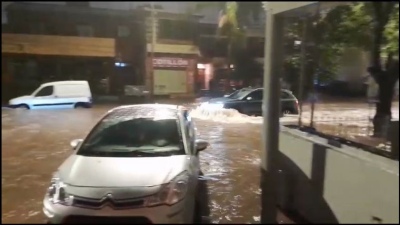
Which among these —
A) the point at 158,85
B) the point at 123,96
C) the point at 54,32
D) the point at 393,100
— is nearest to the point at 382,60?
the point at 393,100

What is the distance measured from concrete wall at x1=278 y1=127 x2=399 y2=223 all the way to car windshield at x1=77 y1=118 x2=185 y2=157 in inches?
38.5

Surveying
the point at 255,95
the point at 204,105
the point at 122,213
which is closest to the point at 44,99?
the point at 122,213

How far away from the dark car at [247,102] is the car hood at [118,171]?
22.8 inches

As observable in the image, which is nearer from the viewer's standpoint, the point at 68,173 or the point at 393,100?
the point at 393,100

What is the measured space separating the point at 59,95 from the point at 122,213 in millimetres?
1046

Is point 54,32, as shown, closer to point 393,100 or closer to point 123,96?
point 123,96

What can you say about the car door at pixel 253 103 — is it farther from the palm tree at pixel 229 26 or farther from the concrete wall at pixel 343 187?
the concrete wall at pixel 343 187

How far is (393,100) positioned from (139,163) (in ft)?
5.73

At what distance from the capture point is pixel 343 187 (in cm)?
267

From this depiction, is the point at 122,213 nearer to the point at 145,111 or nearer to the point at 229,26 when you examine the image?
the point at 145,111

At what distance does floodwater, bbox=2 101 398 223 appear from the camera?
245 cm

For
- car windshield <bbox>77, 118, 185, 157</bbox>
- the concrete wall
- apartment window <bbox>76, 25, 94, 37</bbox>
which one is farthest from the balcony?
the concrete wall

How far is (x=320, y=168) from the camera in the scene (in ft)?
9.26

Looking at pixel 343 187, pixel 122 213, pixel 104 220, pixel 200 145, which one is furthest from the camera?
pixel 200 145
